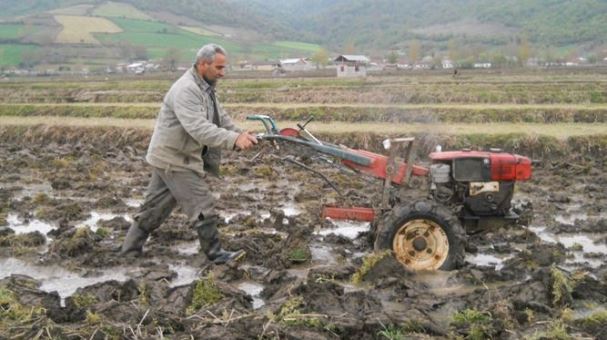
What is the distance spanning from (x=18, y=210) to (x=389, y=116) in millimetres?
12113

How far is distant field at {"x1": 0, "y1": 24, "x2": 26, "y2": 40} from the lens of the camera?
99588 millimetres

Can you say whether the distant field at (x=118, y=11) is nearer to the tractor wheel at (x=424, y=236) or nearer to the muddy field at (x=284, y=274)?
the muddy field at (x=284, y=274)

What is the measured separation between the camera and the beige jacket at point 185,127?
7.12 metres

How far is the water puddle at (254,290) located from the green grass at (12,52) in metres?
86.1

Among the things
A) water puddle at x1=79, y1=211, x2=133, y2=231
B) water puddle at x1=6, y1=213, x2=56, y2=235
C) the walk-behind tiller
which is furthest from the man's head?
water puddle at x1=6, y1=213, x2=56, y2=235

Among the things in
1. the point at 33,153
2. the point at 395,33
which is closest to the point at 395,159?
the point at 33,153

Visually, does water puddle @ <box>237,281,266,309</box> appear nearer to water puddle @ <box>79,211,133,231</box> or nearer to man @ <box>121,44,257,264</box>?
man @ <box>121,44,257,264</box>

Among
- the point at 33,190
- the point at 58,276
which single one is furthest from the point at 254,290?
the point at 33,190

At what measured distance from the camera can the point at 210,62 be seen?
735 cm

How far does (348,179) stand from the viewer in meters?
12.8

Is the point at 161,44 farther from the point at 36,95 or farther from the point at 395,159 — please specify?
the point at 395,159

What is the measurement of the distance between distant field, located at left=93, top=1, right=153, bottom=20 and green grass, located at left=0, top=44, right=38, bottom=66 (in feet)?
103

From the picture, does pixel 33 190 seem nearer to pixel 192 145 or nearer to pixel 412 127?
pixel 192 145

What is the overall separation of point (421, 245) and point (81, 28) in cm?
11097
